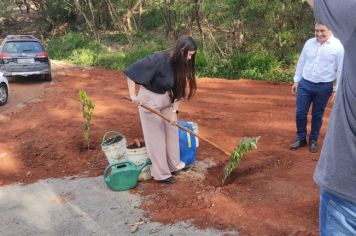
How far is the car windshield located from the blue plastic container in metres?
10.2

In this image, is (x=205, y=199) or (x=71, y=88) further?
(x=71, y=88)

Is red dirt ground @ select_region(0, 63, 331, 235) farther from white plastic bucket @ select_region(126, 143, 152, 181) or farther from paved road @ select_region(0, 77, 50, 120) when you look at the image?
paved road @ select_region(0, 77, 50, 120)

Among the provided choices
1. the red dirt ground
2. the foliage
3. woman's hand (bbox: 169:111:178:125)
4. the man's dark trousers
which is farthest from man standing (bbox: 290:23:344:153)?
the foliage

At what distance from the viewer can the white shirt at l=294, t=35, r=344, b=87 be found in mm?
5652

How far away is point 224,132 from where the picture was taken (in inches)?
304

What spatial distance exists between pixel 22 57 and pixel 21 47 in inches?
14.4

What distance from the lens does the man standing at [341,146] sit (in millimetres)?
1624

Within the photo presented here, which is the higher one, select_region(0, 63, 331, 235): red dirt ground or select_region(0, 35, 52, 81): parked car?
select_region(0, 35, 52, 81): parked car

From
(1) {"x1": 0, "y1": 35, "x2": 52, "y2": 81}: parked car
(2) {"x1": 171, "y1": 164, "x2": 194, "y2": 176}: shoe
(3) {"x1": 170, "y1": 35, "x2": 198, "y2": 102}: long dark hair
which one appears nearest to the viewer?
(3) {"x1": 170, "y1": 35, "x2": 198, "y2": 102}: long dark hair

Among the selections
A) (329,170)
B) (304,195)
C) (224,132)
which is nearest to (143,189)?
(304,195)

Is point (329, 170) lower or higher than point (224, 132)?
higher

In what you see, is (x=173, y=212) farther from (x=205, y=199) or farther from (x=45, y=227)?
(x=45, y=227)

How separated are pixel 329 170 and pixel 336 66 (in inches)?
169

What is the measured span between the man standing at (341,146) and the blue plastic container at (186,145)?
400 centimetres
